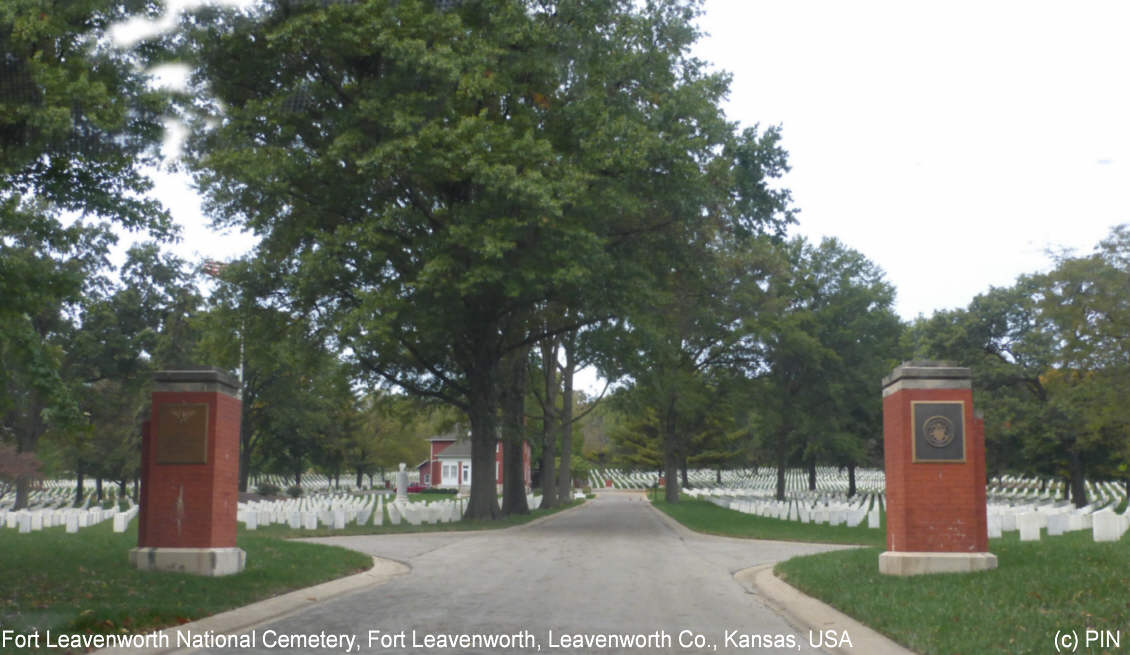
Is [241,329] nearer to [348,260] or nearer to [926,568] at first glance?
[348,260]

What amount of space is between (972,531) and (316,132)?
58.1 ft

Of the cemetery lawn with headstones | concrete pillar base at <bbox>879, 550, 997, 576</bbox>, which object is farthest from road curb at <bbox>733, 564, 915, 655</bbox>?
concrete pillar base at <bbox>879, 550, 997, 576</bbox>

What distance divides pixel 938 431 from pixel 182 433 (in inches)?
380

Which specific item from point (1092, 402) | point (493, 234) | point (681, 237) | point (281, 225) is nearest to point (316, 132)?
point (281, 225)

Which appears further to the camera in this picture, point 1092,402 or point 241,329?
point 1092,402

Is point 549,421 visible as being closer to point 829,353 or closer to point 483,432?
point 483,432

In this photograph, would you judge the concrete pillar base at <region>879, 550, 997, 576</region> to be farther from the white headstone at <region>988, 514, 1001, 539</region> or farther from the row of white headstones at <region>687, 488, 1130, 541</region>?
the white headstone at <region>988, 514, 1001, 539</region>

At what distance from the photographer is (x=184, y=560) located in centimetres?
1194

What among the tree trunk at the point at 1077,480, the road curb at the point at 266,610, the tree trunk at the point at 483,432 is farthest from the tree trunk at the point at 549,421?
the road curb at the point at 266,610

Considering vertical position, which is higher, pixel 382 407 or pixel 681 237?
pixel 681 237

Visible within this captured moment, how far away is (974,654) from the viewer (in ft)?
24.0

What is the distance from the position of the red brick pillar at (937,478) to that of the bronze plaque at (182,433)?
8931mm

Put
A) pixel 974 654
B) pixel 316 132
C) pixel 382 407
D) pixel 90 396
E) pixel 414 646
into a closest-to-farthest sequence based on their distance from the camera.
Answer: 1. pixel 974 654
2. pixel 414 646
3. pixel 316 132
4. pixel 382 407
5. pixel 90 396

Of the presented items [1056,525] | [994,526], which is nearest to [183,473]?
[994,526]
